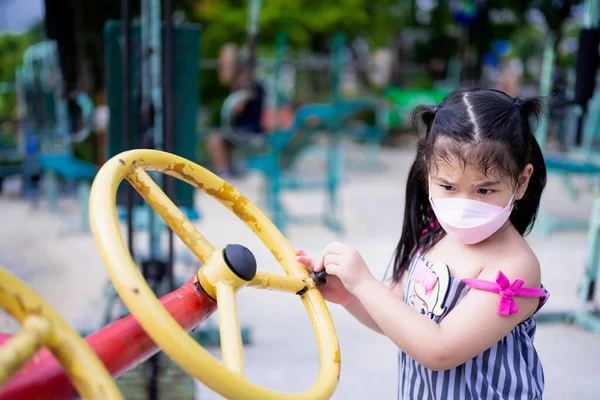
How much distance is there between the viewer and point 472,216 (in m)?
1.08

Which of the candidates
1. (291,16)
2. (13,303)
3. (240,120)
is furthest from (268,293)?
(291,16)

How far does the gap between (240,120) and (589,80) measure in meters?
4.25

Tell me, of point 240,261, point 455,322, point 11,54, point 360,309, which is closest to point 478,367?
point 455,322

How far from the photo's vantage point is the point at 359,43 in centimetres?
1489

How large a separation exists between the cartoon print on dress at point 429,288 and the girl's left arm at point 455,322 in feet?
0.20

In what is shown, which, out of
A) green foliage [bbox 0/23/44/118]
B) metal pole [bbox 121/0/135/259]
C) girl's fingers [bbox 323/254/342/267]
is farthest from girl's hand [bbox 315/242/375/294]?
green foliage [bbox 0/23/44/118]

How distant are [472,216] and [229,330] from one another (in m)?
0.46

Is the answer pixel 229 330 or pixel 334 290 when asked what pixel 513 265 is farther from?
pixel 229 330

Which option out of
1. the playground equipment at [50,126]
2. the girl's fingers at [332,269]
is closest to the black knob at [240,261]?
the girl's fingers at [332,269]

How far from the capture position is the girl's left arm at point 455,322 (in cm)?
106

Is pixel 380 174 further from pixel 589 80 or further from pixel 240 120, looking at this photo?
pixel 589 80

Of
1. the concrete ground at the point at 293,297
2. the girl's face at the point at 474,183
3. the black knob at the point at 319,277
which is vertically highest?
the girl's face at the point at 474,183

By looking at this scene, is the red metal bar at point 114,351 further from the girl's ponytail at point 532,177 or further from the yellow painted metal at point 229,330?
the girl's ponytail at point 532,177

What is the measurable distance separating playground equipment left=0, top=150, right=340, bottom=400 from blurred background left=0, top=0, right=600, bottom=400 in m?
0.79
